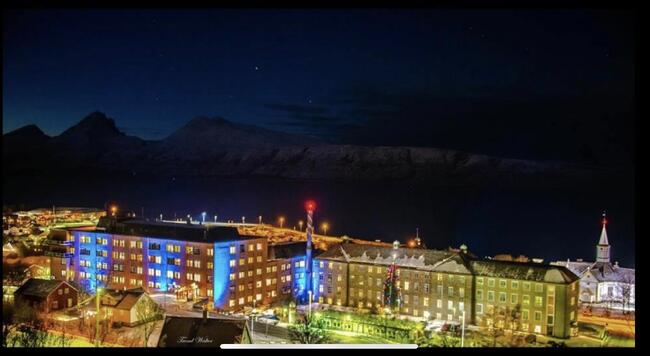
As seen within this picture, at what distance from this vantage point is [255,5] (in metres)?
5.94

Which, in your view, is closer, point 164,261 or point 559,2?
point 559,2

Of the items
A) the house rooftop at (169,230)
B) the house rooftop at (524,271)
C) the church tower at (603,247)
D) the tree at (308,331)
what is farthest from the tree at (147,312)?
the church tower at (603,247)

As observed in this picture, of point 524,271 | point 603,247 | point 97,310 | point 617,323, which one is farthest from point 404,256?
point 97,310

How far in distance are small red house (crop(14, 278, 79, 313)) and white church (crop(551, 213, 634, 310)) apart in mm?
4864

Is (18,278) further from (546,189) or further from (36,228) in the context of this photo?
(546,189)

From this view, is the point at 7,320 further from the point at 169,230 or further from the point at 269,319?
the point at 269,319

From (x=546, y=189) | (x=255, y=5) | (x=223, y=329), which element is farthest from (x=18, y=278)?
(x=546, y=189)

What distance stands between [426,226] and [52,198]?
12.7 ft

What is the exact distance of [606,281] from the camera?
6.17 metres

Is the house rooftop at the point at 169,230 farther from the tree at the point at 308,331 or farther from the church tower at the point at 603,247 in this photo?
the church tower at the point at 603,247

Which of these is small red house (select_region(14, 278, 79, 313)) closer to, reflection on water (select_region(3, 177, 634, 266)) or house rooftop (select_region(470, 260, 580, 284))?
reflection on water (select_region(3, 177, 634, 266))

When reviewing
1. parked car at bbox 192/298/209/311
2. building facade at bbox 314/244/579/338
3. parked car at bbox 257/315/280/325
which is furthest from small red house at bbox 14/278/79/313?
building facade at bbox 314/244/579/338

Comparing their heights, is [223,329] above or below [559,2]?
below

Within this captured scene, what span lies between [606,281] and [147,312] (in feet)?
13.9
